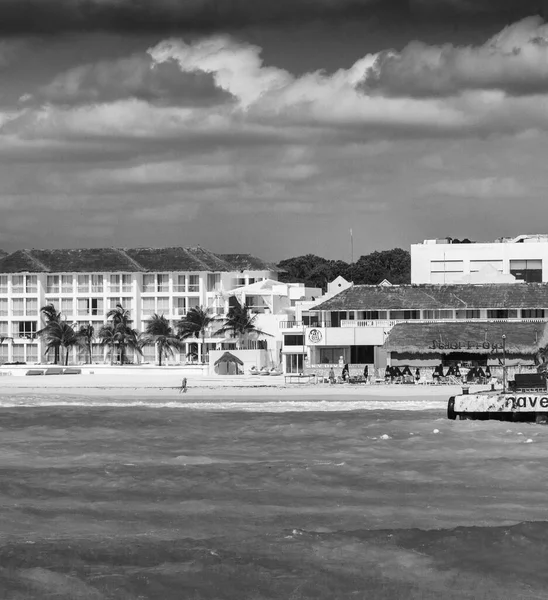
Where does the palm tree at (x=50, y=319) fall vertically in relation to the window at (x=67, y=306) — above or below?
below

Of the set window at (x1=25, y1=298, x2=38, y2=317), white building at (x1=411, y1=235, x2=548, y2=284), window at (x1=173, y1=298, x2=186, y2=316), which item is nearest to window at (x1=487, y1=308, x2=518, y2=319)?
white building at (x1=411, y1=235, x2=548, y2=284)

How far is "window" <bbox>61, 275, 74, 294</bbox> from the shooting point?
10056 cm

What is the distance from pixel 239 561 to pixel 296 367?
5561 centimetres

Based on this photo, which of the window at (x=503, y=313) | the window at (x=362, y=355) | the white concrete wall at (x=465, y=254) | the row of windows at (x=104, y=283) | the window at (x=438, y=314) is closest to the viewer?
the window at (x=362, y=355)

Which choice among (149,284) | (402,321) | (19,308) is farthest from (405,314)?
(19,308)

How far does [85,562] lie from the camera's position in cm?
2456

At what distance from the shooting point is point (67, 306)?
330 ft

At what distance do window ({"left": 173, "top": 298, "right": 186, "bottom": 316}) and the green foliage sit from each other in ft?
159

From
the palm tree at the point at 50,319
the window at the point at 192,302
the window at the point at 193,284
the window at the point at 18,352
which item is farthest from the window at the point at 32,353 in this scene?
the window at the point at 193,284

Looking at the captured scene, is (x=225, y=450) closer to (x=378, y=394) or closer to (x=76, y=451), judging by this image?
(x=76, y=451)

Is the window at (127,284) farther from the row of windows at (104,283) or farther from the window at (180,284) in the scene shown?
the window at (180,284)

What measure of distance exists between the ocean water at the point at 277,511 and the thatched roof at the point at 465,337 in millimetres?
18878

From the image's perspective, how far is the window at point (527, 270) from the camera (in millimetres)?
95562

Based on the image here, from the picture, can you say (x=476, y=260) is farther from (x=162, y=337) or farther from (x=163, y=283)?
(x=162, y=337)
